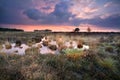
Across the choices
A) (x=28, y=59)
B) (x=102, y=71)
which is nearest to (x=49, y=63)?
(x=28, y=59)

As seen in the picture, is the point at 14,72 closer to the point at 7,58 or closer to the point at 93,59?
the point at 7,58

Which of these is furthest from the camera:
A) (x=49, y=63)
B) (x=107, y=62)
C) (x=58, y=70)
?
(x=107, y=62)

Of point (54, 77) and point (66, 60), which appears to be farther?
point (66, 60)

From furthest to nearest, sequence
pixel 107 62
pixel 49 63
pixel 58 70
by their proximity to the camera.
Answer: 1. pixel 107 62
2. pixel 49 63
3. pixel 58 70

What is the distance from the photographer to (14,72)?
9836mm

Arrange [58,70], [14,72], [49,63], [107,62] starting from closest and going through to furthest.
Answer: [14,72]
[58,70]
[49,63]
[107,62]

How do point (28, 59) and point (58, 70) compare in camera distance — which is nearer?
point (58, 70)

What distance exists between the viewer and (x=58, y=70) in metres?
10.7

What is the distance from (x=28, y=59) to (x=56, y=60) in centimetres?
162

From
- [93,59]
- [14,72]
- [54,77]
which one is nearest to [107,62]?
[93,59]

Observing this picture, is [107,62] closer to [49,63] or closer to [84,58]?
[84,58]

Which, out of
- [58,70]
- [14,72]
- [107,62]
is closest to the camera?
[14,72]

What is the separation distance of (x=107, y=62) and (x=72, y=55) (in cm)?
225

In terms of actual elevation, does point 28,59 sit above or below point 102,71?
above
